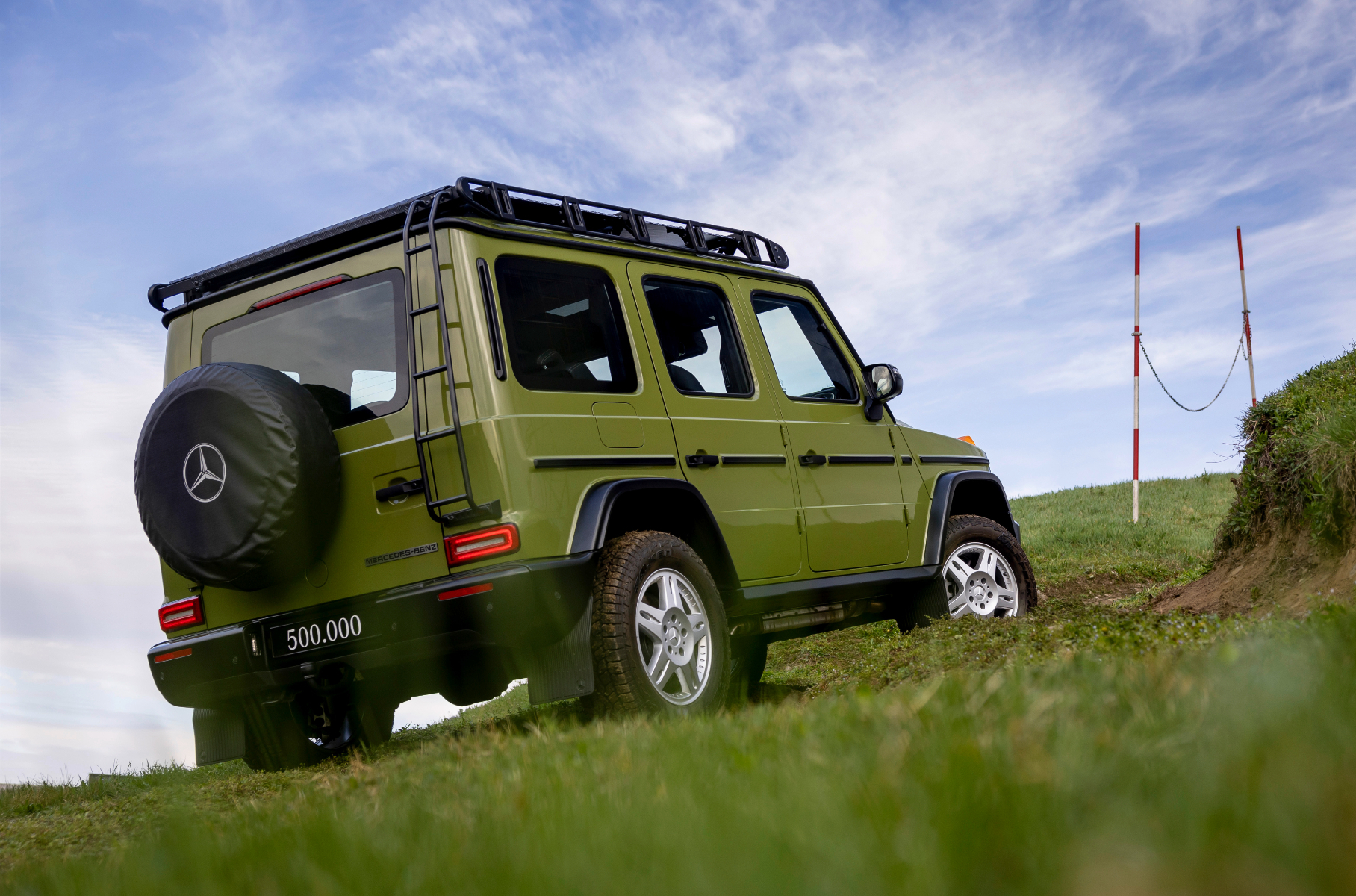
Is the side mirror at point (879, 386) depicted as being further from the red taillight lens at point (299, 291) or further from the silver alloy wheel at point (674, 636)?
the red taillight lens at point (299, 291)

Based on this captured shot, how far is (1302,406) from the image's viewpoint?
838cm

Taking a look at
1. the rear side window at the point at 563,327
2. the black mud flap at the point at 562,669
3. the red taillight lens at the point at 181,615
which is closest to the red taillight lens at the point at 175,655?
the red taillight lens at the point at 181,615

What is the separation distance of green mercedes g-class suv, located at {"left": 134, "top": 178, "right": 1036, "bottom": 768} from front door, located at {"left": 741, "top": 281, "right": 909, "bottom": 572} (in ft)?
0.12

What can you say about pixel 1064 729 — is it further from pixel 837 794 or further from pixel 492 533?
pixel 492 533

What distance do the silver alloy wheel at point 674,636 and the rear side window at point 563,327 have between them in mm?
964

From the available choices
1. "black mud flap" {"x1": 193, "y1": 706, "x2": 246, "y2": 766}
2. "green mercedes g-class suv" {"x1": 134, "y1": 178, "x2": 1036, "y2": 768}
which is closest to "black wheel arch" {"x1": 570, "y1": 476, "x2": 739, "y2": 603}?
"green mercedes g-class suv" {"x1": 134, "y1": 178, "x2": 1036, "y2": 768}

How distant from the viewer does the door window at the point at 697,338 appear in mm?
5434

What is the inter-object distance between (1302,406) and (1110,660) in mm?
6533

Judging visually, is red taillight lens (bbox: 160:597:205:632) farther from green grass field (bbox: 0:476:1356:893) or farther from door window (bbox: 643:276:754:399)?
door window (bbox: 643:276:754:399)

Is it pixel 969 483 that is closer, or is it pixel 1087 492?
pixel 969 483

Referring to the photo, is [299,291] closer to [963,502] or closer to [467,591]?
[467,591]

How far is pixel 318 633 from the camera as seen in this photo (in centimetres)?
464

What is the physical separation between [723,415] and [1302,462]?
4.78 m

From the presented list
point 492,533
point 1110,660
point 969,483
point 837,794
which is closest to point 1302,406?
point 969,483
